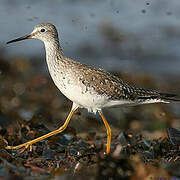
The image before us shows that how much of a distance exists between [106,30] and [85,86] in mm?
8875

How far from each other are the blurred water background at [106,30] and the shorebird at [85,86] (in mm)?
6131

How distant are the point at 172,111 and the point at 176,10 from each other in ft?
19.3

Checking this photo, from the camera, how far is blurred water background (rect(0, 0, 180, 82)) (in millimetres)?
13453

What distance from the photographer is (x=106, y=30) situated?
14758mm

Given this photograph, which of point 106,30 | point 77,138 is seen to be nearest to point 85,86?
point 77,138

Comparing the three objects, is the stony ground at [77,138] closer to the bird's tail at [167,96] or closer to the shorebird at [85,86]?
the shorebird at [85,86]

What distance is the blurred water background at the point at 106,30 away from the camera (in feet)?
44.1

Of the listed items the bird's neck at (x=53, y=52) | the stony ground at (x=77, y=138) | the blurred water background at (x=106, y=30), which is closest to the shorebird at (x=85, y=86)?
the bird's neck at (x=53, y=52)

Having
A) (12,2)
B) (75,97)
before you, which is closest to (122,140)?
(75,97)

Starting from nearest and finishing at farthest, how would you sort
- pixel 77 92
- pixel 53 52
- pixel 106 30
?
pixel 77 92
pixel 53 52
pixel 106 30

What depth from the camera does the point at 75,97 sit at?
604cm

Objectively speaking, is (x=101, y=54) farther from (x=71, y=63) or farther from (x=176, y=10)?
(x=71, y=63)

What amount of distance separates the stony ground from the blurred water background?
189 centimetres

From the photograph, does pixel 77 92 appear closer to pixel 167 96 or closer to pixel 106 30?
pixel 167 96
